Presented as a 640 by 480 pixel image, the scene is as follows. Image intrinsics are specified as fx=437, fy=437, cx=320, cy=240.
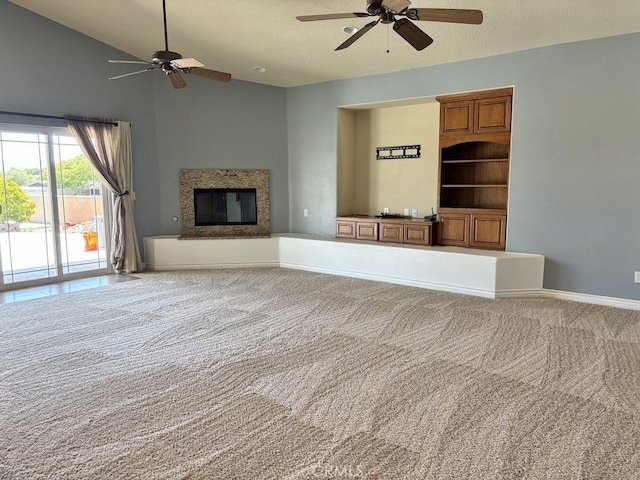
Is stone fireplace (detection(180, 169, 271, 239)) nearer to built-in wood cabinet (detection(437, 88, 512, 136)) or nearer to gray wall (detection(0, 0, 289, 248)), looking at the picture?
gray wall (detection(0, 0, 289, 248))

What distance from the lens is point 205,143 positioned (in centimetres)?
758

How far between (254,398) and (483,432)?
4.78ft

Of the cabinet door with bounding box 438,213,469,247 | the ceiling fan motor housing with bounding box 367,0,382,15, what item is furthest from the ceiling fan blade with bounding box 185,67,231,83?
the cabinet door with bounding box 438,213,469,247

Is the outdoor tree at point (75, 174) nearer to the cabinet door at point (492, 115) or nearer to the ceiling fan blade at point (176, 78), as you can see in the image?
the ceiling fan blade at point (176, 78)

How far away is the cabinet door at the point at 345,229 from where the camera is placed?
7.33m

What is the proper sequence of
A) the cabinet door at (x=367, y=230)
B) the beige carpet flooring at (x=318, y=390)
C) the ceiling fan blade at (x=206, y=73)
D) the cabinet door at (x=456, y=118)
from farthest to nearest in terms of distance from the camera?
the cabinet door at (x=367, y=230)
the cabinet door at (x=456, y=118)
the ceiling fan blade at (x=206, y=73)
the beige carpet flooring at (x=318, y=390)

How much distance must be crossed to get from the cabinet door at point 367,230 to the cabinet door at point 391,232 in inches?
4.8

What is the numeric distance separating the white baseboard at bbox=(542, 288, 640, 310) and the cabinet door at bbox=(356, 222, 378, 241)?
258cm

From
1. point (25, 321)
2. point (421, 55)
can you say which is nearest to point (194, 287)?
point (25, 321)

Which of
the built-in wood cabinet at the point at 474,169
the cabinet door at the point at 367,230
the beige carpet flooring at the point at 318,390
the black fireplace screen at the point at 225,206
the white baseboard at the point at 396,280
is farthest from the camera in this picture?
the black fireplace screen at the point at 225,206

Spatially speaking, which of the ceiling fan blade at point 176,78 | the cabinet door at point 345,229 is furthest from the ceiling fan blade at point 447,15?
the cabinet door at point 345,229

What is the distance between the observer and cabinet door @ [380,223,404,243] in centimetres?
677

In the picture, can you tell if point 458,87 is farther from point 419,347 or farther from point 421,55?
point 419,347

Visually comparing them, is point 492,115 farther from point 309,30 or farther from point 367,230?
point 309,30
